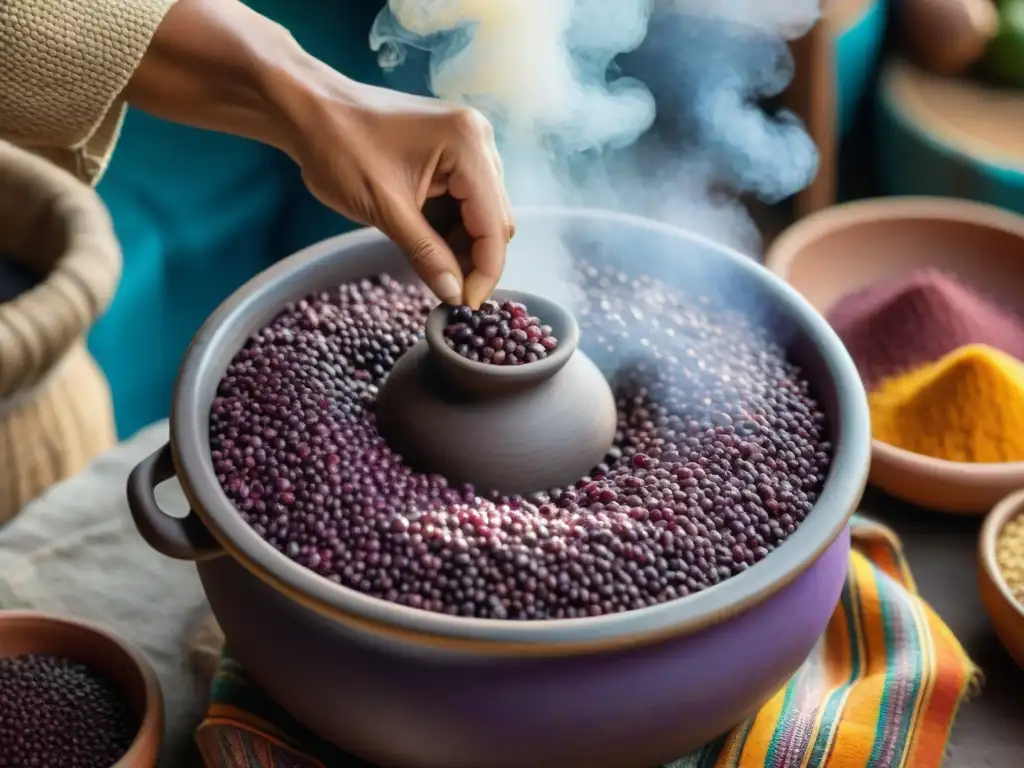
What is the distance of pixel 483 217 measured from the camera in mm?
1025

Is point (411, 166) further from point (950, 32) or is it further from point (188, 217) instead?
point (950, 32)

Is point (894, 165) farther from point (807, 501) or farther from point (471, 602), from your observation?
point (471, 602)

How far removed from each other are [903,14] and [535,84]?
43.5 inches

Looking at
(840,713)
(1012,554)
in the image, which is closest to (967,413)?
(1012,554)

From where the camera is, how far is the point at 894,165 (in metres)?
2.04

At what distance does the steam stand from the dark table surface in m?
0.43

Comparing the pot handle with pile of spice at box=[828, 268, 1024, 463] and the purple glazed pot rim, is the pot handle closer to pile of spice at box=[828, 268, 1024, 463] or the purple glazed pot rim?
the purple glazed pot rim

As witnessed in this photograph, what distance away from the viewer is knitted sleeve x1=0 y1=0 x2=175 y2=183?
103cm

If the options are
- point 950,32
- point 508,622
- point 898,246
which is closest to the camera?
point 508,622

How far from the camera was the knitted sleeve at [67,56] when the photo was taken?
3.37 feet

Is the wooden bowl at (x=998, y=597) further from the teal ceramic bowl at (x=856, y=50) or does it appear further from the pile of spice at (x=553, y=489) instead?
the teal ceramic bowl at (x=856, y=50)

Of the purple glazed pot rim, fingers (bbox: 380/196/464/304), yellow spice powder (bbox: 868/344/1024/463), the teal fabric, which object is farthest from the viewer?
the teal fabric

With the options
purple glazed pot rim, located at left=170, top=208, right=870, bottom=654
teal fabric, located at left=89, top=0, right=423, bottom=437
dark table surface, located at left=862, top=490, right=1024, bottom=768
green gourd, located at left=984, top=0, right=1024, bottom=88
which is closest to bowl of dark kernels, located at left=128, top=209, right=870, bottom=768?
purple glazed pot rim, located at left=170, top=208, right=870, bottom=654

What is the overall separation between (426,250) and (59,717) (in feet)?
1.70
